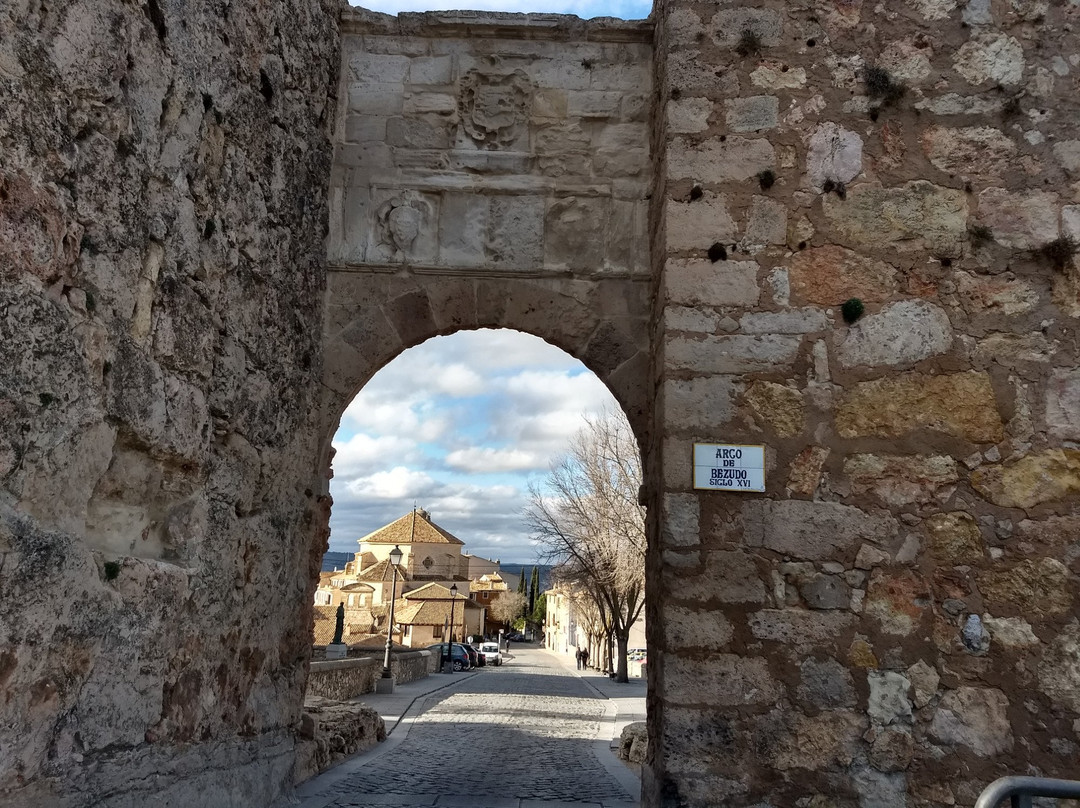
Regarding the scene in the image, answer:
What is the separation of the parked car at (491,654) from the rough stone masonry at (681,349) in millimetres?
26285

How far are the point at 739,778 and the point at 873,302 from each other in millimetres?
2166

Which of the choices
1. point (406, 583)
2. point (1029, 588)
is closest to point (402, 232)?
point (1029, 588)

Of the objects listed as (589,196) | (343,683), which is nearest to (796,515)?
(589,196)

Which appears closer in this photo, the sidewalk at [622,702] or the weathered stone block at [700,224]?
the weathered stone block at [700,224]

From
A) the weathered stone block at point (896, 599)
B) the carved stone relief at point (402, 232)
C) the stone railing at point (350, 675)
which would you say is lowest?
the stone railing at point (350, 675)

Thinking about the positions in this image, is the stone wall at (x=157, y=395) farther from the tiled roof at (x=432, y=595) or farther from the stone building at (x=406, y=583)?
the tiled roof at (x=432, y=595)

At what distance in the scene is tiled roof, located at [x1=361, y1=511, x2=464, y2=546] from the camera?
47.9 meters

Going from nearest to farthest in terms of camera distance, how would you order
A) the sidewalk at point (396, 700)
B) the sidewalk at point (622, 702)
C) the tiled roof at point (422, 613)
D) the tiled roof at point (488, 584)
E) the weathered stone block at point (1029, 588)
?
the weathered stone block at point (1029, 588) < the sidewalk at point (622, 702) < the sidewalk at point (396, 700) < the tiled roof at point (422, 613) < the tiled roof at point (488, 584)

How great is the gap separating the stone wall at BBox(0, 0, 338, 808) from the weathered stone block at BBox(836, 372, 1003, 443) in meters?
2.66

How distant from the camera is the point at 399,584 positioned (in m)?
42.2

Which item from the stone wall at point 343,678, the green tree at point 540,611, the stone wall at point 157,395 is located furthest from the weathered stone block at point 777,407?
the green tree at point 540,611

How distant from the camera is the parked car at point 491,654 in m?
30.8

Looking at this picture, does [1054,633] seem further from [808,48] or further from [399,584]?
[399,584]

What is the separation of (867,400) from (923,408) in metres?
0.24
